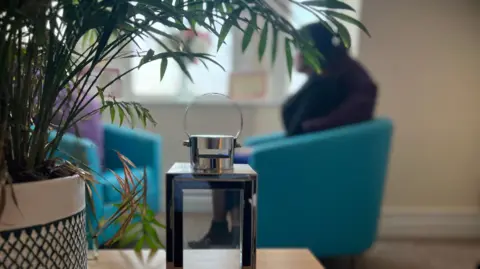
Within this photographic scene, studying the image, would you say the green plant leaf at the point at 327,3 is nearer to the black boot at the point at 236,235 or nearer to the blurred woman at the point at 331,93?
the black boot at the point at 236,235

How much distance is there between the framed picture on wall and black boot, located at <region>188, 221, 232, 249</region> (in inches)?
87.7

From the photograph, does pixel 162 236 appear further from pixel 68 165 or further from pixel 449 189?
pixel 449 189

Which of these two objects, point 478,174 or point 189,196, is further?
point 478,174

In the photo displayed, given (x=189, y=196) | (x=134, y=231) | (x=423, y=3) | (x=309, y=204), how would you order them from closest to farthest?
(x=189, y=196) → (x=134, y=231) → (x=309, y=204) → (x=423, y=3)

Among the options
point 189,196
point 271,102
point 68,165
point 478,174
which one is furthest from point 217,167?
point 478,174

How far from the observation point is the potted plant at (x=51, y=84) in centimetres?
48

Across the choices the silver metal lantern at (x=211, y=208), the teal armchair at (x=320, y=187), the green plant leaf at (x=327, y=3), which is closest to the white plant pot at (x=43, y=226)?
the silver metal lantern at (x=211, y=208)

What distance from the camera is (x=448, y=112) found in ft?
8.65

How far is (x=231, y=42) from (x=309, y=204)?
4.98ft

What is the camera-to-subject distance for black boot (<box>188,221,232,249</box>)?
0.73 metres

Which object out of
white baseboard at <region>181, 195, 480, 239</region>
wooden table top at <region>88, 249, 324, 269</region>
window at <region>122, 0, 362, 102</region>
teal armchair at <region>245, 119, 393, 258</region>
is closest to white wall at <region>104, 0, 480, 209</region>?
white baseboard at <region>181, 195, 480, 239</region>

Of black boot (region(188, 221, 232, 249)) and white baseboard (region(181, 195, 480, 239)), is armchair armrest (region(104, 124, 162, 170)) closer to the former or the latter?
white baseboard (region(181, 195, 480, 239))

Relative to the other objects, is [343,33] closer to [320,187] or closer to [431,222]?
[320,187]

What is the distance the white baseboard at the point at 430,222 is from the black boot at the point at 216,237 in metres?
2.11
